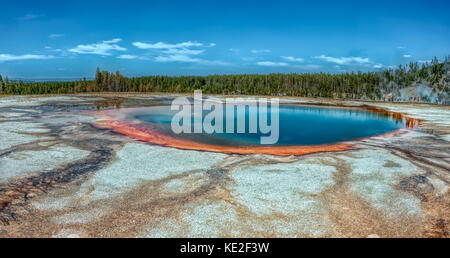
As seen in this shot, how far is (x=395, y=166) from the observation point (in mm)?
10477

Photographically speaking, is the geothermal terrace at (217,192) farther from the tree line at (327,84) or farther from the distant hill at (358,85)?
the tree line at (327,84)

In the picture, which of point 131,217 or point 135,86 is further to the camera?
point 135,86

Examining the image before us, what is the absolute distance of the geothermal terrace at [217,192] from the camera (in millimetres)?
6227

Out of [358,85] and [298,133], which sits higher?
[358,85]

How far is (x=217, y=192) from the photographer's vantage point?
8.08 metres

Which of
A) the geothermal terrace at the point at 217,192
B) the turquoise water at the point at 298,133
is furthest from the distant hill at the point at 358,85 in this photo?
the geothermal terrace at the point at 217,192

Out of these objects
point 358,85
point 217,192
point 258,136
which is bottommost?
point 217,192

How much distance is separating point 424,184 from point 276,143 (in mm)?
7424

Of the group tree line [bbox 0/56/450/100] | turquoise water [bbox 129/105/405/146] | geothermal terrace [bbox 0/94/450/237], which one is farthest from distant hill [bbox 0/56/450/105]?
geothermal terrace [bbox 0/94/450/237]

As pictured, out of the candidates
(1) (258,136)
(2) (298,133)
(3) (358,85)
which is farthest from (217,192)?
(3) (358,85)

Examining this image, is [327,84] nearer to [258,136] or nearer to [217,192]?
[258,136]
